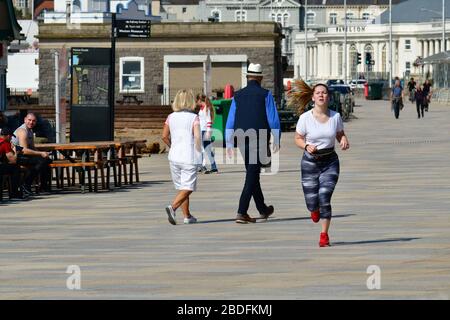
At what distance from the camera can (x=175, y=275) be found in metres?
14.1

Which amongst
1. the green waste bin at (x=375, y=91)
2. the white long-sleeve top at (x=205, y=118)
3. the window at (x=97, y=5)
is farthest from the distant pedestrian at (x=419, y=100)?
the green waste bin at (x=375, y=91)

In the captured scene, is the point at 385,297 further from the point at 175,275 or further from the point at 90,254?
the point at 90,254

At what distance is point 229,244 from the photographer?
1689cm

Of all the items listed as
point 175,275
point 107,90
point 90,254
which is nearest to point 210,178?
point 107,90

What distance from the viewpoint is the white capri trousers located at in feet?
63.4

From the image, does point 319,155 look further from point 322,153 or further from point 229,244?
point 229,244

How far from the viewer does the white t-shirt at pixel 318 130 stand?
16672mm

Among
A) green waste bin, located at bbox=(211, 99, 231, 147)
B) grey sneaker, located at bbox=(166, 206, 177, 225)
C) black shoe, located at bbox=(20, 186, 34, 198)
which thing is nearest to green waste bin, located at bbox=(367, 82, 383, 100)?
green waste bin, located at bbox=(211, 99, 231, 147)

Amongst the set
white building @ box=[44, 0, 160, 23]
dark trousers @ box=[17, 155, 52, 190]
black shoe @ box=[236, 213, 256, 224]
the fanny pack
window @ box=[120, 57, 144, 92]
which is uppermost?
white building @ box=[44, 0, 160, 23]

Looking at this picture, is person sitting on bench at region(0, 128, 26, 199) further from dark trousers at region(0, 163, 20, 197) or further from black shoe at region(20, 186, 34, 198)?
black shoe at region(20, 186, 34, 198)

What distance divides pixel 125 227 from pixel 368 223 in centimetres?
279

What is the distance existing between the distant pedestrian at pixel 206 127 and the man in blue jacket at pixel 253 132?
1056 cm

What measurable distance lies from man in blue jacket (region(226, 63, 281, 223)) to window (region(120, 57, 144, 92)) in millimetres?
54590

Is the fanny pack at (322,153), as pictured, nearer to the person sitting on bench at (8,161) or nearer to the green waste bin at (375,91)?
the person sitting on bench at (8,161)
